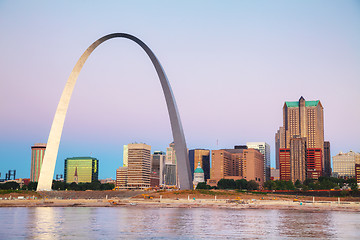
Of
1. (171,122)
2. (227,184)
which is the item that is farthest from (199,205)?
(227,184)

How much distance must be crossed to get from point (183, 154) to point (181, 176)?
4.32 meters

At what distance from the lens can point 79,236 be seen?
28797 millimetres

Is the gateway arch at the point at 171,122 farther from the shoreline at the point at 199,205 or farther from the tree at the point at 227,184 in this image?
the tree at the point at 227,184

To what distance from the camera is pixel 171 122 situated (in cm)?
7088

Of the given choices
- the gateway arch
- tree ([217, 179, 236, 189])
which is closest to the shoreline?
the gateway arch

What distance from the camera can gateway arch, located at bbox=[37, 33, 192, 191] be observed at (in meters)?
69.9

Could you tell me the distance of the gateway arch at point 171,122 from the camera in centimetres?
6994

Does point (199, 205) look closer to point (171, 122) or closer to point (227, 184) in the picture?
point (171, 122)

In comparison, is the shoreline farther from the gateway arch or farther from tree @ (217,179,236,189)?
tree @ (217,179,236,189)

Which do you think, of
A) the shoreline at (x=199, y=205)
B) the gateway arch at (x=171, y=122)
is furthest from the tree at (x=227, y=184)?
the shoreline at (x=199, y=205)

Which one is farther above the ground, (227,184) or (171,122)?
(171,122)

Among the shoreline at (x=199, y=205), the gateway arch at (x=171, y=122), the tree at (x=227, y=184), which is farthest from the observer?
the tree at (x=227, y=184)

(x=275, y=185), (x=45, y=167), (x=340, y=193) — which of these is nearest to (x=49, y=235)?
(x=45, y=167)

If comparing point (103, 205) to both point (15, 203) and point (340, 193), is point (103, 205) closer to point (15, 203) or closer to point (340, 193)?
point (15, 203)
